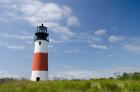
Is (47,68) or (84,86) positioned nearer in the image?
(84,86)

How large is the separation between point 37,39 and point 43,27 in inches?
58.7

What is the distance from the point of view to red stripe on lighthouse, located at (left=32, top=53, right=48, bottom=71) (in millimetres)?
26531

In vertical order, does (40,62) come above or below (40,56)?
below

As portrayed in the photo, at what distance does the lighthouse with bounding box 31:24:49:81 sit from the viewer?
26500mm

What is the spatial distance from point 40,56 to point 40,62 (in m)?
0.68

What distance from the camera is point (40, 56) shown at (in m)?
26.9

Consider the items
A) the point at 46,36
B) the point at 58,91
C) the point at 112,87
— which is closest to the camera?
the point at 58,91

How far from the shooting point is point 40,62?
2652 centimetres

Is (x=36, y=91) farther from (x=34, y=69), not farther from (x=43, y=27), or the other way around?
(x=43, y=27)

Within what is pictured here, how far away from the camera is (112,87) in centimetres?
1141

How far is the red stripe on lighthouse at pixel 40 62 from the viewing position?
26.5 metres

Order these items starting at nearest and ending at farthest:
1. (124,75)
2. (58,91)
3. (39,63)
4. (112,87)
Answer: (58,91) < (112,87) < (124,75) < (39,63)

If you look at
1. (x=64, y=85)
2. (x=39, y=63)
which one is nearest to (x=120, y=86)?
(x=64, y=85)

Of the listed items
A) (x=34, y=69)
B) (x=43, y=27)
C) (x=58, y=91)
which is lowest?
(x=58, y=91)
